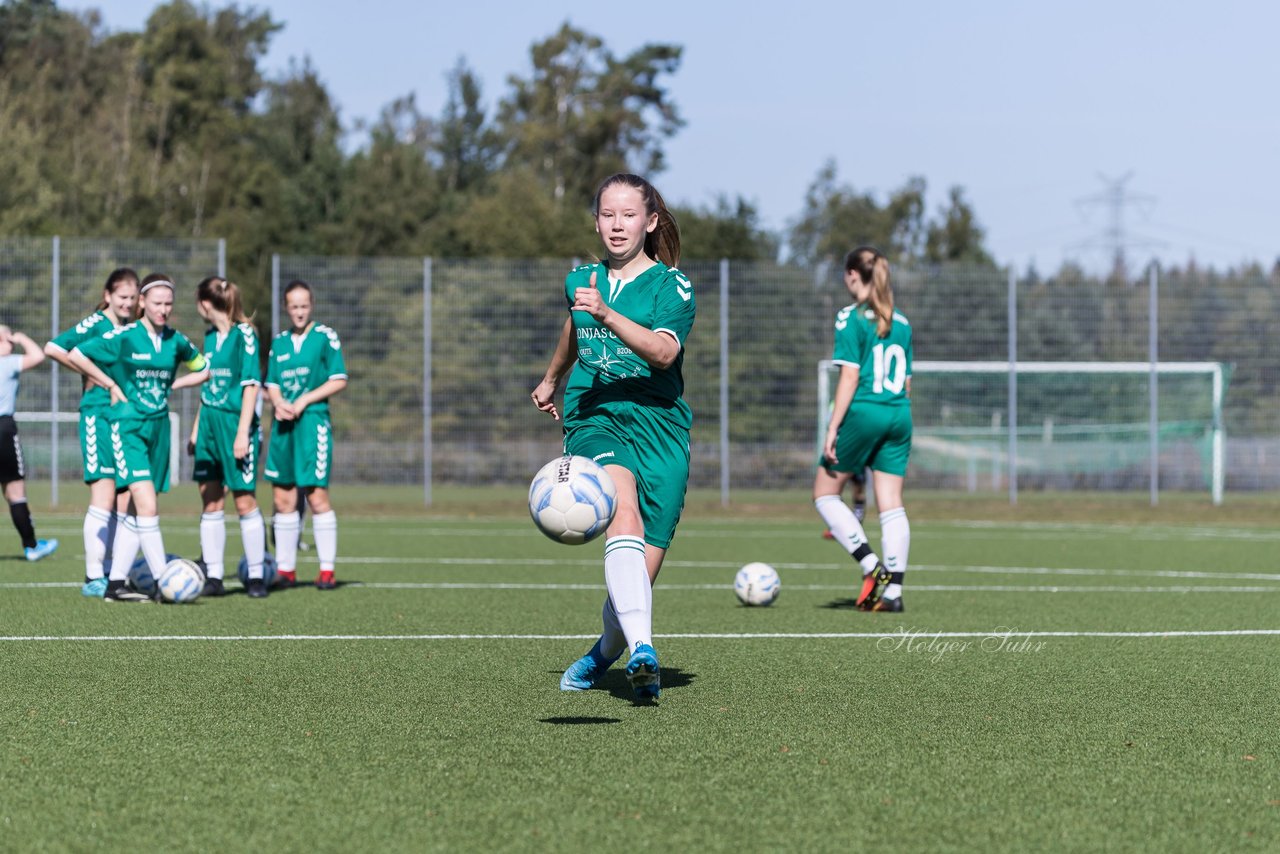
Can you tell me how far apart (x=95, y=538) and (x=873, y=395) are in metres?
4.64

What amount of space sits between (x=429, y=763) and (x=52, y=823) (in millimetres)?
1011

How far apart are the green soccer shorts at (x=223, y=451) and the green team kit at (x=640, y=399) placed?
4438 mm

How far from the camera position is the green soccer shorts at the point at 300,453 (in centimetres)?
992

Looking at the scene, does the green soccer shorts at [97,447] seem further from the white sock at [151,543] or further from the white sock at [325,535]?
the white sock at [325,535]

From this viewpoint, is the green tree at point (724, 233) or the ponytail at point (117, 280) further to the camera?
the green tree at point (724, 233)

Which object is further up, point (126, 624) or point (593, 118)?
point (593, 118)

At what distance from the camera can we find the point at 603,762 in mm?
4246

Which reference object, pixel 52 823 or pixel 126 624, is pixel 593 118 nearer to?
pixel 126 624

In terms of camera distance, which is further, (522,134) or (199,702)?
(522,134)

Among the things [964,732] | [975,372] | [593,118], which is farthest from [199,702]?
[593,118]

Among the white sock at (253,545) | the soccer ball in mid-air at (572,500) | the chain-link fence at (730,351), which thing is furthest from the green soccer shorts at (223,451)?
the chain-link fence at (730,351)

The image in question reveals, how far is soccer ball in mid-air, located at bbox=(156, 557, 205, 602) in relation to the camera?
28.2 ft

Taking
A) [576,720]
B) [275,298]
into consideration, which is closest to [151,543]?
[576,720]

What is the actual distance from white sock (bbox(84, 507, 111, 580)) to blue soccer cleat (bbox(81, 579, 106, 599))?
123 millimetres
